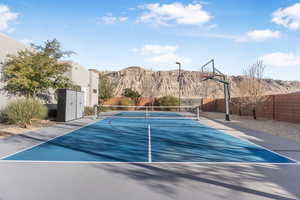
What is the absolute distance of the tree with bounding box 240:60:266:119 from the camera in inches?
843

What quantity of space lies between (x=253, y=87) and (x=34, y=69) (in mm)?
18738

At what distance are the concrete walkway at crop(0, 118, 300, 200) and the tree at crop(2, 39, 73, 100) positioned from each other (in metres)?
9.94

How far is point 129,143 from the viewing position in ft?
29.7

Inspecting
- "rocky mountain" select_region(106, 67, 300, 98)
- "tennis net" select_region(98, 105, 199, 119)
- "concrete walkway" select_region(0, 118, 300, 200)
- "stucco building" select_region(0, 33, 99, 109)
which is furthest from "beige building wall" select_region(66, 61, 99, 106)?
"rocky mountain" select_region(106, 67, 300, 98)

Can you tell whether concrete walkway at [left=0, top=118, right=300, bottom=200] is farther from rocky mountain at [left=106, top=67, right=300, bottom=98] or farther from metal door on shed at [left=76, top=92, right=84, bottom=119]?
rocky mountain at [left=106, top=67, right=300, bottom=98]

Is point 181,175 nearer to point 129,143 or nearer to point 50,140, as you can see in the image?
point 129,143

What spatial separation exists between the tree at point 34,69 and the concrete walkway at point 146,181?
9.94 meters

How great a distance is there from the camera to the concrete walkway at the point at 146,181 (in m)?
4.18

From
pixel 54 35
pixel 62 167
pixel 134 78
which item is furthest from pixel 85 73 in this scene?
pixel 134 78

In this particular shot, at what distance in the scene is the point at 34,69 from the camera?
51.0 feet

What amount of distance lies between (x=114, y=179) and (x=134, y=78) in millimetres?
87941

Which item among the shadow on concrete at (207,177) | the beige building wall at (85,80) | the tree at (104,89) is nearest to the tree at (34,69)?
the beige building wall at (85,80)

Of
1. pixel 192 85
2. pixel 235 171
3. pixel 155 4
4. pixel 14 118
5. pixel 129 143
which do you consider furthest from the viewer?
pixel 192 85

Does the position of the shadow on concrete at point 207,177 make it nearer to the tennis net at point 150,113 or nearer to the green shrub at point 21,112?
the green shrub at point 21,112
